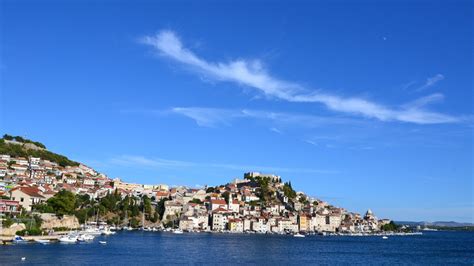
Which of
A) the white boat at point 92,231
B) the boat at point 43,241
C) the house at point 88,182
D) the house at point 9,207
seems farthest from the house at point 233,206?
the boat at point 43,241

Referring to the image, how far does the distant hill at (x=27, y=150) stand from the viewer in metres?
100

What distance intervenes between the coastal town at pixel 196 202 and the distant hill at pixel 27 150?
32 centimetres

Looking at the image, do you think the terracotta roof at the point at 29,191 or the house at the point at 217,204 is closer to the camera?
the terracotta roof at the point at 29,191

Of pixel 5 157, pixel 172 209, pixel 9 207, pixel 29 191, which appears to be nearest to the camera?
pixel 9 207

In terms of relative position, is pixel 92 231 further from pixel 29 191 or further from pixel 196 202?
pixel 196 202

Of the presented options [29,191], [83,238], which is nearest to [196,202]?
[29,191]

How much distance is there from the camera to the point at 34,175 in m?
89.6

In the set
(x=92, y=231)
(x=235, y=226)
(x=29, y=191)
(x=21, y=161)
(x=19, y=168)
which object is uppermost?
(x=21, y=161)

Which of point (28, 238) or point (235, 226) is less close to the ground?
point (235, 226)

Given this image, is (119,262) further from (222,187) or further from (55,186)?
(222,187)

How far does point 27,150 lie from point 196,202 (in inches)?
1403

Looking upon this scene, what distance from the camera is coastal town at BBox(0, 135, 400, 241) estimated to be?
298ft

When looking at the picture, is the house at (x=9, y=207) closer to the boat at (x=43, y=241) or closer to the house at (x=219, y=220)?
the boat at (x=43, y=241)

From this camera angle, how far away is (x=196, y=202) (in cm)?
10481
